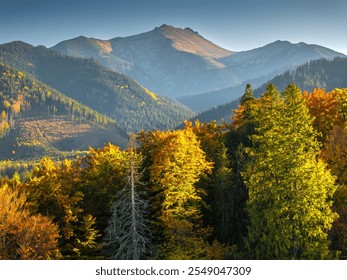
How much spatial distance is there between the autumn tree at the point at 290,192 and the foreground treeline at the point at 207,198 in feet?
0.34

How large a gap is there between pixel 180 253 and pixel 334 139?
27.7 metres

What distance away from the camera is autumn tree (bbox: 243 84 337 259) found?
3662cm

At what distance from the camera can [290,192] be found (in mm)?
37062

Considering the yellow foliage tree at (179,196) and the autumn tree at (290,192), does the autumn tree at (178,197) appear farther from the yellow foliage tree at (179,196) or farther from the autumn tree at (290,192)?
the autumn tree at (290,192)

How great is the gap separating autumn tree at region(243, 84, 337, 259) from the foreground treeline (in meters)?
0.10

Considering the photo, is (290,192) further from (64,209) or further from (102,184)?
(102,184)

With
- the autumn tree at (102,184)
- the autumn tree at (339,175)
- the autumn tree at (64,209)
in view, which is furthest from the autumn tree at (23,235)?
the autumn tree at (339,175)

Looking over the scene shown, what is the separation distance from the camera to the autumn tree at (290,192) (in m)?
36.6

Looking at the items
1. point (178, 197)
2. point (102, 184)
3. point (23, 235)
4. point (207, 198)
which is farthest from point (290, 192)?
point (102, 184)

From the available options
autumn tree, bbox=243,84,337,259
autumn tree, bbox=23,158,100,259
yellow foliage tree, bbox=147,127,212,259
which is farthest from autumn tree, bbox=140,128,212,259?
autumn tree, bbox=243,84,337,259
